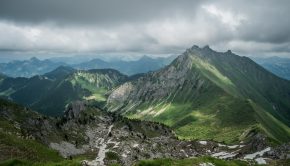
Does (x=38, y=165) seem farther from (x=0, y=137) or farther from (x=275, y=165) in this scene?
(x=275, y=165)

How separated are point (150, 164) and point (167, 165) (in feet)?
14.0

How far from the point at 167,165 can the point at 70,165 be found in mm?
22344

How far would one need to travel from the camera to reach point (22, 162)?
82250 mm

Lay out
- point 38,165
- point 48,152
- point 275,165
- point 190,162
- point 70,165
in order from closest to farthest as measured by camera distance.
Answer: point 70,165 → point 38,165 → point 190,162 → point 275,165 → point 48,152

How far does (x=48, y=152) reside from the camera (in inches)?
6900

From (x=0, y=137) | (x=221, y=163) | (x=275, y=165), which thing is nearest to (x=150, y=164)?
(x=221, y=163)

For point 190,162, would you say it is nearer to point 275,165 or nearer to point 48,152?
point 275,165

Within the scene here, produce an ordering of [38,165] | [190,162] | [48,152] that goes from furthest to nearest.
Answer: [48,152]
[190,162]
[38,165]

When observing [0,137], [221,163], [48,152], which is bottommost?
[48,152]

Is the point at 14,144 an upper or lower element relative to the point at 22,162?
lower

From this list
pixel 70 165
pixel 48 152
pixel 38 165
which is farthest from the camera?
pixel 48 152

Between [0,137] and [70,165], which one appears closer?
[70,165]

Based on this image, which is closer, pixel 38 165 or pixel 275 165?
pixel 38 165

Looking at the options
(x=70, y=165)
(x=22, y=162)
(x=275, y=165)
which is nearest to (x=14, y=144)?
(x=22, y=162)
